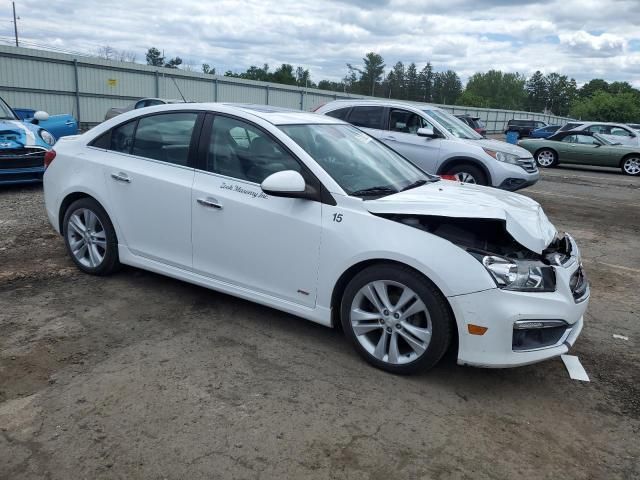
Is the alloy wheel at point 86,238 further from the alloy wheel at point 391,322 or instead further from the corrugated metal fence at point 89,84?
the corrugated metal fence at point 89,84

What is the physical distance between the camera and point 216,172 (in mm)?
4195

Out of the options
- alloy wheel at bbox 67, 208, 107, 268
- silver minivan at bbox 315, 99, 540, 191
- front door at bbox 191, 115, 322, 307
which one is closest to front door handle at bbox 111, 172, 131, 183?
alloy wheel at bbox 67, 208, 107, 268

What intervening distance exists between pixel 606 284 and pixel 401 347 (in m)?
3.39

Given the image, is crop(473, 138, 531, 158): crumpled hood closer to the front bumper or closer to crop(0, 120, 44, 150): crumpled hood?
the front bumper

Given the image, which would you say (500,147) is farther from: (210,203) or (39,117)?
(39,117)

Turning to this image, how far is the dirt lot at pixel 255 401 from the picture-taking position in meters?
2.69

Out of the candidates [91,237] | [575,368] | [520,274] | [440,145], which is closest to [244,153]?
[91,237]

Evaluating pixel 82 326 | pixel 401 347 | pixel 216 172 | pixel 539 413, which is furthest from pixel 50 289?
pixel 539 413

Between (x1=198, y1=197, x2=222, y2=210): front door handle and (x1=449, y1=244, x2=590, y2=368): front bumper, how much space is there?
1.84 meters

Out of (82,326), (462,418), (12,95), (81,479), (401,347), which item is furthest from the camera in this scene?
(12,95)

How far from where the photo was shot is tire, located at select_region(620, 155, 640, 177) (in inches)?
718

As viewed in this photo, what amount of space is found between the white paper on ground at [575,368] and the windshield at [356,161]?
170 cm

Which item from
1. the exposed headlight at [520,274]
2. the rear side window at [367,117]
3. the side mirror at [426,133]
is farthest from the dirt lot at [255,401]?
the rear side window at [367,117]

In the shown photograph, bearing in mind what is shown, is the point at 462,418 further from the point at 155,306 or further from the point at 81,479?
the point at 155,306
